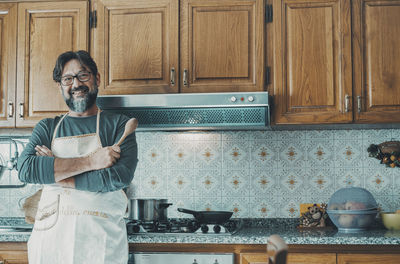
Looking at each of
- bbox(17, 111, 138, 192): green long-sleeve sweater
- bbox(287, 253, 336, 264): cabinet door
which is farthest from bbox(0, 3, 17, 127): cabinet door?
bbox(287, 253, 336, 264): cabinet door

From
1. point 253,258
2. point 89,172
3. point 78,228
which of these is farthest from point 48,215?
point 253,258

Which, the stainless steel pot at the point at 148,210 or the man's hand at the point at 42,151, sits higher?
the man's hand at the point at 42,151

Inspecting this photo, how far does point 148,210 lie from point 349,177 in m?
1.25

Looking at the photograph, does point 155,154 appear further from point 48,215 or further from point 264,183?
point 48,215

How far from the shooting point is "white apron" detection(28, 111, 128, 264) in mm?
2301

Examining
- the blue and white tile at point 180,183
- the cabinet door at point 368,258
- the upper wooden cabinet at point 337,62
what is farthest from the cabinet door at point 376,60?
the blue and white tile at point 180,183

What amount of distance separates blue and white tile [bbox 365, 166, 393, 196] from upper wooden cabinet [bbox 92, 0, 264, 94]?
3.03 feet

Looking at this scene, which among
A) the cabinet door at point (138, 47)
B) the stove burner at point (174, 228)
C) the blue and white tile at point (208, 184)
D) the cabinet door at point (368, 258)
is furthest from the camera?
the blue and white tile at point (208, 184)

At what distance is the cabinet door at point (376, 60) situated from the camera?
2.81 meters

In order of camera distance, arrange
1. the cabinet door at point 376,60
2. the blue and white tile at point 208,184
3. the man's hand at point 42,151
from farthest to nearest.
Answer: the blue and white tile at point 208,184
the cabinet door at point 376,60
the man's hand at point 42,151

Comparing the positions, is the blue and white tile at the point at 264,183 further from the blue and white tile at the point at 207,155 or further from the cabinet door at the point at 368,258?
the cabinet door at the point at 368,258

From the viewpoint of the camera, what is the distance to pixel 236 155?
10.7 feet

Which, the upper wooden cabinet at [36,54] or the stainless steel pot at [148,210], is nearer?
the stainless steel pot at [148,210]

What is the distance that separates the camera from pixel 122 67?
297 centimetres
